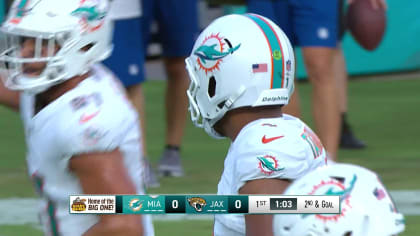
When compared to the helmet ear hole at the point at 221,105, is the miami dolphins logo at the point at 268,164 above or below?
below

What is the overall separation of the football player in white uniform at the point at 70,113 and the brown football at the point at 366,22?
3810mm

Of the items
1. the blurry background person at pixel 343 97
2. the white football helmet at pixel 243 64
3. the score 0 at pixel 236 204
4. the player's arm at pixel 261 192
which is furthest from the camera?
the blurry background person at pixel 343 97

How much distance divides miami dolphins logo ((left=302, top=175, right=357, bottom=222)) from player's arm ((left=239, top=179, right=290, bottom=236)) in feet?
1.94

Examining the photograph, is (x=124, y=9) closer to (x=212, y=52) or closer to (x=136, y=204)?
(x=212, y=52)

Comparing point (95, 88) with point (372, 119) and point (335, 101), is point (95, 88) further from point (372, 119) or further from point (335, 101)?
point (372, 119)

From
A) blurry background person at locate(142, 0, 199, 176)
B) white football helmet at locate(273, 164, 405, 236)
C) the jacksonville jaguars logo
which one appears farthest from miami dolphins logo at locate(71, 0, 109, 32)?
blurry background person at locate(142, 0, 199, 176)

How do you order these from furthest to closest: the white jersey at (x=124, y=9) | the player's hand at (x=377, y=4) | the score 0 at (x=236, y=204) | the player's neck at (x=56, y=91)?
the player's hand at (x=377, y=4)
the white jersey at (x=124, y=9)
the player's neck at (x=56, y=91)
the score 0 at (x=236, y=204)

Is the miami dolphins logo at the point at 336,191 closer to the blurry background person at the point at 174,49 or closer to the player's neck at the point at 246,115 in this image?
the player's neck at the point at 246,115

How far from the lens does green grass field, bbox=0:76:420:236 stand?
5.95 m

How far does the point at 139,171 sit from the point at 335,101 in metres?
3.19

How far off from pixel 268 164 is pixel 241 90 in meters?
0.45

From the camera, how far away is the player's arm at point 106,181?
110 inches

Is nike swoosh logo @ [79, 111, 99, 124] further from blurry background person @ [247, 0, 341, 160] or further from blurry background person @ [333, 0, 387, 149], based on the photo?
blurry background person @ [333, 0, 387, 149]

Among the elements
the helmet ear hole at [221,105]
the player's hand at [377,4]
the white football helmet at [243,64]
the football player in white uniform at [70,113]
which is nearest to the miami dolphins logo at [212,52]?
the white football helmet at [243,64]
